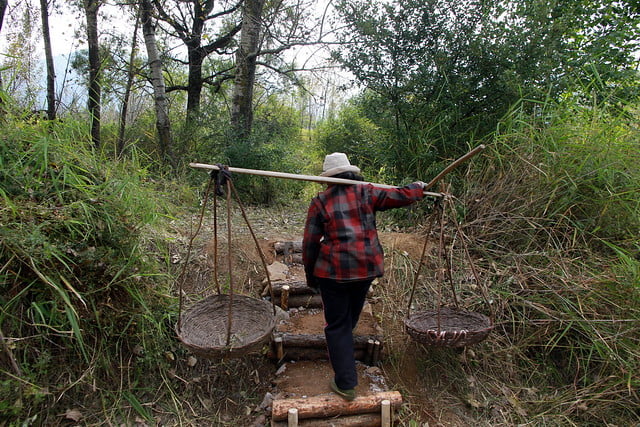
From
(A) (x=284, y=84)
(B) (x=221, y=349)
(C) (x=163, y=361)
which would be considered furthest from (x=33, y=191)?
(A) (x=284, y=84)

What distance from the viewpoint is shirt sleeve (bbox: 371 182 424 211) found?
2.54m

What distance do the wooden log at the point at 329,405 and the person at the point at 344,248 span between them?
6 centimetres

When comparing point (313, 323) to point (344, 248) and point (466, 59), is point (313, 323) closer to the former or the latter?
point (344, 248)

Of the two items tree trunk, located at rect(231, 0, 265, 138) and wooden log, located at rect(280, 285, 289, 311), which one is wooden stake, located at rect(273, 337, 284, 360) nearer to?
wooden log, located at rect(280, 285, 289, 311)

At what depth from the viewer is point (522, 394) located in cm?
283

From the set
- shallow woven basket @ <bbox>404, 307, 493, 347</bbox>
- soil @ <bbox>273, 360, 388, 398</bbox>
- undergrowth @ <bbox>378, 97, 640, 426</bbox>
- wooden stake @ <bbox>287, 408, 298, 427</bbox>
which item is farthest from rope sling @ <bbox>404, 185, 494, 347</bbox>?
wooden stake @ <bbox>287, 408, 298, 427</bbox>

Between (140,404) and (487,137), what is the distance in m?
4.21

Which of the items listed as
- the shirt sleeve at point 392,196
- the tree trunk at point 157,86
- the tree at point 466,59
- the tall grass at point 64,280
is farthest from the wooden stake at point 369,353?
the tree trunk at point 157,86

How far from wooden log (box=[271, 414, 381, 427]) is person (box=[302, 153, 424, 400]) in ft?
0.46

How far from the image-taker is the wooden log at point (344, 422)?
7.93 feet

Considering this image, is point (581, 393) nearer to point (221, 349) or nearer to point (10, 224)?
point (221, 349)

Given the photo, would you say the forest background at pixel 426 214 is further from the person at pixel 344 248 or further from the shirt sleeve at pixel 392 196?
the shirt sleeve at pixel 392 196

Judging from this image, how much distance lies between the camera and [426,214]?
180 inches

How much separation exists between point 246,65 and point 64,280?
4.84 meters
